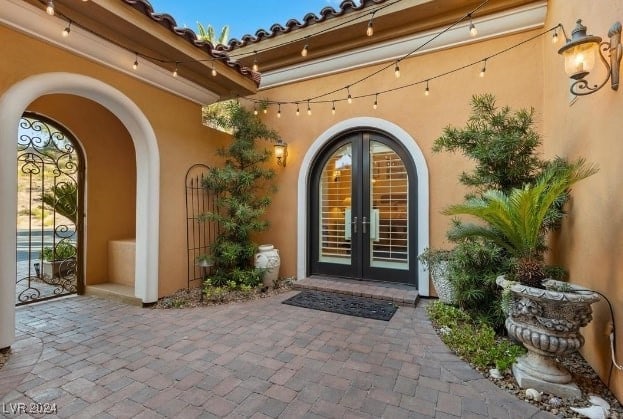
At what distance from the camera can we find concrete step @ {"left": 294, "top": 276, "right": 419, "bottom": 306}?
440cm

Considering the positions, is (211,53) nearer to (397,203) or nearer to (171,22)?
(171,22)

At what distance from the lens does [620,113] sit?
2.21m

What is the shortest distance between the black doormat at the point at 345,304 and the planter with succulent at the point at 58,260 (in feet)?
13.0

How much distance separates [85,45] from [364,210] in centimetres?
462

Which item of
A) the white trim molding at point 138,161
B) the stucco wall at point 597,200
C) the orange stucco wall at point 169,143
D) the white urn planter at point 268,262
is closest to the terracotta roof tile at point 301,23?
the orange stucco wall at point 169,143

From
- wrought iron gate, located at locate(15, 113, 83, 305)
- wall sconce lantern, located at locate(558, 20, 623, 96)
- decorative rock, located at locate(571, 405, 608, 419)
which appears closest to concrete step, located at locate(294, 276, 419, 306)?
decorative rock, located at locate(571, 405, 608, 419)

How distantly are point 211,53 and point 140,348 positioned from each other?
4.21 meters

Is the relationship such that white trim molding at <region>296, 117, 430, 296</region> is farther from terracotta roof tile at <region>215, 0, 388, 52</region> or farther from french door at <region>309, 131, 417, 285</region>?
terracotta roof tile at <region>215, 0, 388, 52</region>

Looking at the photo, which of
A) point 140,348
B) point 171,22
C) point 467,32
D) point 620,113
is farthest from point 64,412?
point 467,32

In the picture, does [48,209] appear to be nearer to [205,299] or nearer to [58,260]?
[58,260]

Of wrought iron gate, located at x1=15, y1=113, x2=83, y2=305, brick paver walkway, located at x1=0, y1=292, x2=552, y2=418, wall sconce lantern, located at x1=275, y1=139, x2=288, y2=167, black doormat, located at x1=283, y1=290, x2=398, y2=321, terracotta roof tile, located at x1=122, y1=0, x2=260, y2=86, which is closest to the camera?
brick paver walkway, located at x1=0, y1=292, x2=552, y2=418

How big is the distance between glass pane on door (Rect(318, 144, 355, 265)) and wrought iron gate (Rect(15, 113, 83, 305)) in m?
4.28

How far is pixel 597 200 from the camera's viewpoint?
100 inches

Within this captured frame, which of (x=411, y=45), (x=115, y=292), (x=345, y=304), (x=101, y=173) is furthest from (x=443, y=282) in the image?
(x=101, y=173)
